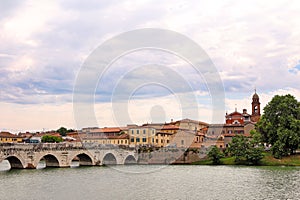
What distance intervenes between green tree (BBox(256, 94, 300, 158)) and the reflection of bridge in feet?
70.5

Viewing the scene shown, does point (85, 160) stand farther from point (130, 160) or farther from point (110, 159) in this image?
point (130, 160)

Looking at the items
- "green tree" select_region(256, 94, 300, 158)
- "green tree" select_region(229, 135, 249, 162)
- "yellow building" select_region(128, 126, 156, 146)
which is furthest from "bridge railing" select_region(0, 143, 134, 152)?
"yellow building" select_region(128, 126, 156, 146)

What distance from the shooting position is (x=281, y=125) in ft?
199

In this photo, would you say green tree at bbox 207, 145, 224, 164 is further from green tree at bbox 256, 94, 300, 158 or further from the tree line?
green tree at bbox 256, 94, 300, 158

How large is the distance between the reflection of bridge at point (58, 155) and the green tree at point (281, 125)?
2149cm

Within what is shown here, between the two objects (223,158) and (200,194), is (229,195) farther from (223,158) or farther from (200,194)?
(223,158)

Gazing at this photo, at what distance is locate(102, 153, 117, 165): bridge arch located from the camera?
6243 centimetres

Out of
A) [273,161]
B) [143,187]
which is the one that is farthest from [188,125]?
[143,187]

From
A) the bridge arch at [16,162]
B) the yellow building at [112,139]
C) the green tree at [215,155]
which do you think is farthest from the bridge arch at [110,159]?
the yellow building at [112,139]

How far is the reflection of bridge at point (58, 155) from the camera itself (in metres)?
46.8

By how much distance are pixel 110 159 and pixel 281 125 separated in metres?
26.3

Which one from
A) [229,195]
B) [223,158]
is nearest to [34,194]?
[229,195]

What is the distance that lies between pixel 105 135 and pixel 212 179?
60.2 metres

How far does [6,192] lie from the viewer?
100 ft
